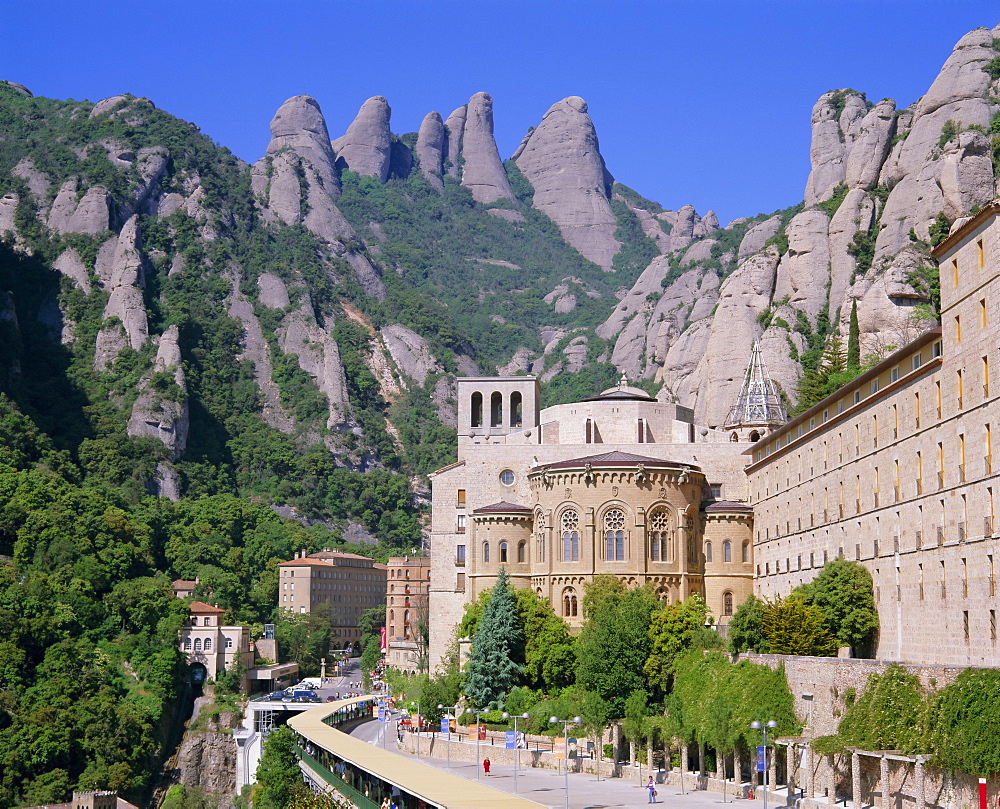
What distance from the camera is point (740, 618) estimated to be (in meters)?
55.2

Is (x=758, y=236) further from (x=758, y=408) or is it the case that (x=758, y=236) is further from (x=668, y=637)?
(x=668, y=637)

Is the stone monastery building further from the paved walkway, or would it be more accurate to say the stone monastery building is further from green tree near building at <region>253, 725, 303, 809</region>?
green tree near building at <region>253, 725, 303, 809</region>

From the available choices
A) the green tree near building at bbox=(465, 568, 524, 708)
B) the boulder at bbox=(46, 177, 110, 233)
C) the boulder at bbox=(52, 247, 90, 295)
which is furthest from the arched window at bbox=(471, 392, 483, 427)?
the boulder at bbox=(46, 177, 110, 233)

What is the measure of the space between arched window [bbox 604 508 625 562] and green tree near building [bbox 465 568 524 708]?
623cm

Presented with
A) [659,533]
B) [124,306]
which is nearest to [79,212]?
[124,306]

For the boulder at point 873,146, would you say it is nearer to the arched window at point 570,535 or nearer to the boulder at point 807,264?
the boulder at point 807,264

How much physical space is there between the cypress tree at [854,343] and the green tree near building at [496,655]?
43.9 m

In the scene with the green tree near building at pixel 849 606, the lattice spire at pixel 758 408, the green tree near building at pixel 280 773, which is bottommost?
the green tree near building at pixel 280 773

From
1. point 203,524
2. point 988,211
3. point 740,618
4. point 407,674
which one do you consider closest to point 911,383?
point 988,211

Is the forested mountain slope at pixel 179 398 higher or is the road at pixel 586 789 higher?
the forested mountain slope at pixel 179 398

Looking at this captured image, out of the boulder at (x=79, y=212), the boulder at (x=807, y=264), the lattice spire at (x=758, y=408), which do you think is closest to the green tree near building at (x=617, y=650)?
the lattice spire at (x=758, y=408)

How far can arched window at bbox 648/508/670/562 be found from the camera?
71.6 metres

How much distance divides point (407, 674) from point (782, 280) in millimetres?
57486

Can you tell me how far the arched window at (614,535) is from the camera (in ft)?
234
